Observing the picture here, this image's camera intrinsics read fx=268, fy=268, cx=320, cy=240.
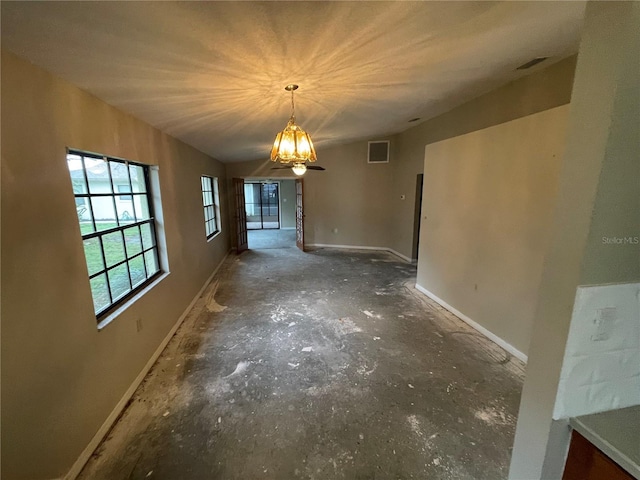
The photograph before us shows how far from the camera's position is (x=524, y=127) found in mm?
2518

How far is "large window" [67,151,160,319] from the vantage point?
1.88 m

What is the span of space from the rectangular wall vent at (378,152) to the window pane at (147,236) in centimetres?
535

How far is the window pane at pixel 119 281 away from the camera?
7.14ft

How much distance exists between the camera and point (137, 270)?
2564 mm

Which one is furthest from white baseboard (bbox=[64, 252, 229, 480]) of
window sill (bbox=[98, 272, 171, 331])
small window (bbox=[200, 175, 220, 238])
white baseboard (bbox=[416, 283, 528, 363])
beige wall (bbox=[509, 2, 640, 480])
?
white baseboard (bbox=[416, 283, 528, 363])

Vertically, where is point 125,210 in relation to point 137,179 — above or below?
below

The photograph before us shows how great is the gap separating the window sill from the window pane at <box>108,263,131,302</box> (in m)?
0.09

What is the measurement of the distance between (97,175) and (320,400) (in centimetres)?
245

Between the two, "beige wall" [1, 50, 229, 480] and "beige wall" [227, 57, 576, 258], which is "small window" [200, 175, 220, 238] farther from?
"beige wall" [1, 50, 229, 480]

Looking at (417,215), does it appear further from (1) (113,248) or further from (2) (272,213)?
(2) (272,213)

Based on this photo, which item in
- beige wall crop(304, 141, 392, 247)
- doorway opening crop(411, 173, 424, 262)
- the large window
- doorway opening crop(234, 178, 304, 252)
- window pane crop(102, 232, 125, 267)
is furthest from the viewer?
doorway opening crop(234, 178, 304, 252)

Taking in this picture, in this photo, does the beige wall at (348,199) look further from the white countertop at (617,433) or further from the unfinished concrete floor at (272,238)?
the white countertop at (617,433)

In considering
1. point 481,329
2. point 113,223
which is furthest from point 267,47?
point 481,329

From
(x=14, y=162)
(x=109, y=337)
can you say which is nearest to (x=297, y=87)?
(x=14, y=162)
